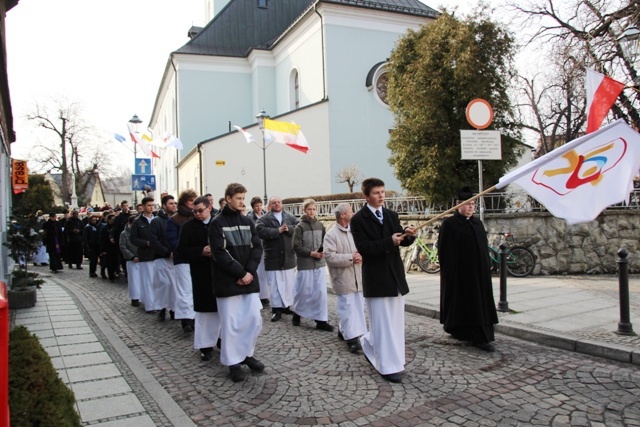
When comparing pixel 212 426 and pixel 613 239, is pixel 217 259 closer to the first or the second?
pixel 212 426

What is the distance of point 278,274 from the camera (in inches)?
328

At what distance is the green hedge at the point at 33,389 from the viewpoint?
7.16 ft

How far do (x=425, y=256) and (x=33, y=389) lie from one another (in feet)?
38.4

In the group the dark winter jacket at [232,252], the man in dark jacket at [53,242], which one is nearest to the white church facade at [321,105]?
the man in dark jacket at [53,242]

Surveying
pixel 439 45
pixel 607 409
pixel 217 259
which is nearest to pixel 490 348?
pixel 607 409

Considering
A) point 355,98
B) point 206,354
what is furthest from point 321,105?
point 206,354

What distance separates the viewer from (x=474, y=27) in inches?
521

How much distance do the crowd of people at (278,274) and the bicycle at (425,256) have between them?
5154 millimetres

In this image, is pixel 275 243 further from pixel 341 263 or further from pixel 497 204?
pixel 497 204

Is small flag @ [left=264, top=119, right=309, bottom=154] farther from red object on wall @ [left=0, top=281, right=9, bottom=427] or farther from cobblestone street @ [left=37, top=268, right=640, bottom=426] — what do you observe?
red object on wall @ [left=0, top=281, right=9, bottom=427]

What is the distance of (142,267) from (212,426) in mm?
5781

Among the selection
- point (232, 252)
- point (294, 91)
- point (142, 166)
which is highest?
point (294, 91)

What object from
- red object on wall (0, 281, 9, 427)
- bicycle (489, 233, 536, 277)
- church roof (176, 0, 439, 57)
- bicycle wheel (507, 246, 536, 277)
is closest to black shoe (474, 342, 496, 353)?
red object on wall (0, 281, 9, 427)

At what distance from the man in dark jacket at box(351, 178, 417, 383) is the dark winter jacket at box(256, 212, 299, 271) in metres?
3.15
